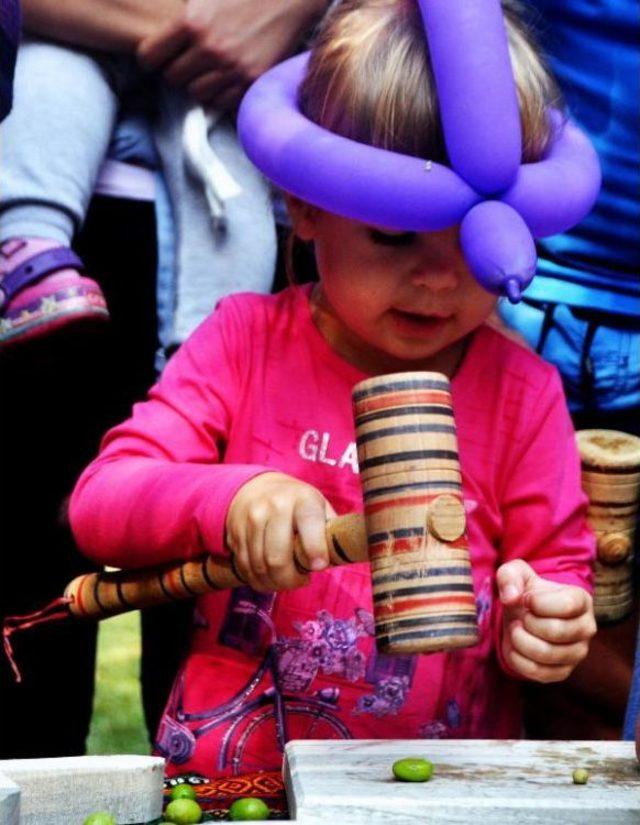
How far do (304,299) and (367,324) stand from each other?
257 mm

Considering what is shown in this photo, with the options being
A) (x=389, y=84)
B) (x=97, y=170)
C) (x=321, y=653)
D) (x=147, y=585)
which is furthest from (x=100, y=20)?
(x=321, y=653)

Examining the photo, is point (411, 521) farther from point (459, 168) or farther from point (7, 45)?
point (7, 45)

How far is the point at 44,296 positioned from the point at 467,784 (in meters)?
1.19

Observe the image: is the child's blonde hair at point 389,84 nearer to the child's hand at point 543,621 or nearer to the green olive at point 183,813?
the child's hand at point 543,621

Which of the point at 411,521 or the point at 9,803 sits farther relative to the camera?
the point at 411,521

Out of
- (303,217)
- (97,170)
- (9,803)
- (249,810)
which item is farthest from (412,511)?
(97,170)

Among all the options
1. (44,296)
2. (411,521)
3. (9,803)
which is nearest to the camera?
(9,803)

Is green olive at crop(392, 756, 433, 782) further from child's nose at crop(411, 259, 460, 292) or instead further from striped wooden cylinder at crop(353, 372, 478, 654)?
child's nose at crop(411, 259, 460, 292)

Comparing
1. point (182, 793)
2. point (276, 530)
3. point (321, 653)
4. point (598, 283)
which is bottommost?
point (182, 793)

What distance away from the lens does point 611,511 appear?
10.2 ft

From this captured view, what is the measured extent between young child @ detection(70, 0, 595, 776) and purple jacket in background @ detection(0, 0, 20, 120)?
548mm

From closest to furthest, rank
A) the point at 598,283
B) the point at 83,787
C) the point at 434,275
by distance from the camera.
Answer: the point at 83,787 → the point at 434,275 → the point at 598,283

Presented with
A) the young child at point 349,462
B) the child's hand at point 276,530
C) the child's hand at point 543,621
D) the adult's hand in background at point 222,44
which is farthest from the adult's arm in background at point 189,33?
the child's hand at point 543,621

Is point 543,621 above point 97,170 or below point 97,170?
below
